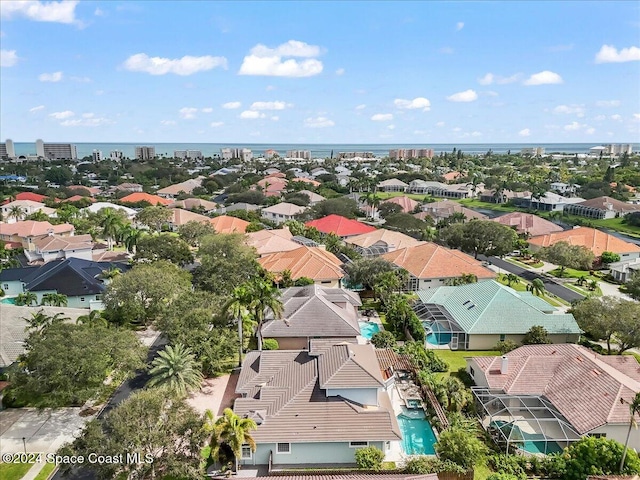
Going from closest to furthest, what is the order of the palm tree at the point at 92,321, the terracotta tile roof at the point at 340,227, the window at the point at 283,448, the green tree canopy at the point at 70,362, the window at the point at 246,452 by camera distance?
the window at the point at 246,452
the window at the point at 283,448
the green tree canopy at the point at 70,362
the palm tree at the point at 92,321
the terracotta tile roof at the point at 340,227

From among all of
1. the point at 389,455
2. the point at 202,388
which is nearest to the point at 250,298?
the point at 202,388

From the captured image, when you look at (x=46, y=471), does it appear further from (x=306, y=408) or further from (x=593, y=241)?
(x=593, y=241)

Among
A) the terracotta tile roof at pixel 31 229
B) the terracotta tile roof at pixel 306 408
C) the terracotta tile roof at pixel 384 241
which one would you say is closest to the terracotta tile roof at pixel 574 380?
the terracotta tile roof at pixel 306 408

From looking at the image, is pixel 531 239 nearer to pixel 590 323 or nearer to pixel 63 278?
pixel 590 323

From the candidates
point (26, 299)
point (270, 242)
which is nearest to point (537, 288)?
point (270, 242)

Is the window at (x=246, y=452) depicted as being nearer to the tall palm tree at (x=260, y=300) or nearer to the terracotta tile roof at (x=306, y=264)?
the tall palm tree at (x=260, y=300)

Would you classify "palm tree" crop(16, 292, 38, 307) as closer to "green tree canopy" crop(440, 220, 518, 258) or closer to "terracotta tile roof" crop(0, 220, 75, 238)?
"terracotta tile roof" crop(0, 220, 75, 238)

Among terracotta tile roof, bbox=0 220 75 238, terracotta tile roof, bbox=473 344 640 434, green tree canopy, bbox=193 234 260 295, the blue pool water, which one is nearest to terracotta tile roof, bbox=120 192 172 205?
terracotta tile roof, bbox=0 220 75 238
